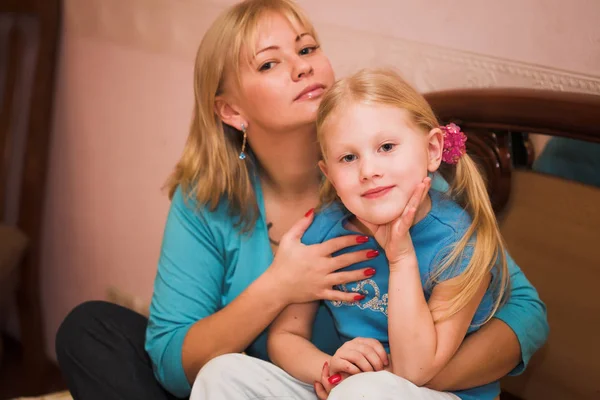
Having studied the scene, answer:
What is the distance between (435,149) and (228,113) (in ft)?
1.61

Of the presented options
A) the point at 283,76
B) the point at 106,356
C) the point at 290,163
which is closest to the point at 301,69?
the point at 283,76

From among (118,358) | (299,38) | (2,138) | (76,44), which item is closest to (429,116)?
(299,38)

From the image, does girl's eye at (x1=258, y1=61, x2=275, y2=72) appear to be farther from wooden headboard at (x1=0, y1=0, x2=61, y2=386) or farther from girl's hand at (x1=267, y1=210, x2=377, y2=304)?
wooden headboard at (x1=0, y1=0, x2=61, y2=386)

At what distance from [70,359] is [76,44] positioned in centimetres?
143

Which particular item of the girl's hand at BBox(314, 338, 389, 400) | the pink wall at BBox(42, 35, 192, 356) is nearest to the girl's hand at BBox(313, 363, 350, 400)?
the girl's hand at BBox(314, 338, 389, 400)

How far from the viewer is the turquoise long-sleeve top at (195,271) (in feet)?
5.02

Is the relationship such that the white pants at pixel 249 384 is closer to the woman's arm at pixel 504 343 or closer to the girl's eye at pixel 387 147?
the woman's arm at pixel 504 343

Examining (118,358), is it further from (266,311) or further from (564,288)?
(564,288)

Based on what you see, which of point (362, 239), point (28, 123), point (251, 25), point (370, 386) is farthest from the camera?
point (28, 123)

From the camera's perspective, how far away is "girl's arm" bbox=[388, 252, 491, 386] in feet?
3.73

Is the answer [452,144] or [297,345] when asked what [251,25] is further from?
[297,345]

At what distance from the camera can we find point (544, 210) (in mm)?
1372

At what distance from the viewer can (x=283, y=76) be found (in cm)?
141

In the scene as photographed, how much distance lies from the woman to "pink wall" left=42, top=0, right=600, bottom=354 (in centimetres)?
29
